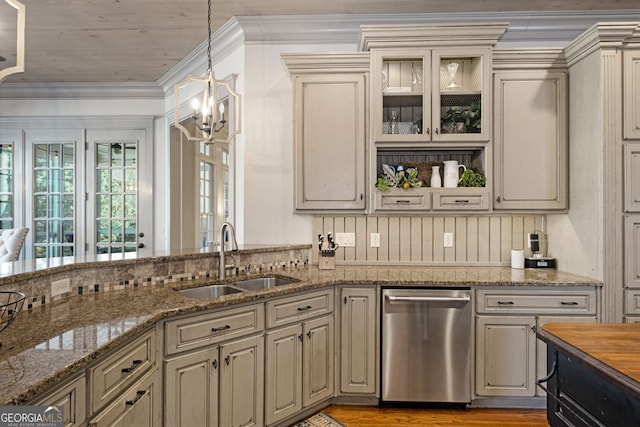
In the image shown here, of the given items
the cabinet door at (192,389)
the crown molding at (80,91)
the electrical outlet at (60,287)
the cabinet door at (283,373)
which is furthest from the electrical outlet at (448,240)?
the crown molding at (80,91)

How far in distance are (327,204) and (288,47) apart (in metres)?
1.45

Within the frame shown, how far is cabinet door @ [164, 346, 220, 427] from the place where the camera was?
1730 mm

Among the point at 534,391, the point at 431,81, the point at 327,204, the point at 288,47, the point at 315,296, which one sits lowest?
the point at 534,391

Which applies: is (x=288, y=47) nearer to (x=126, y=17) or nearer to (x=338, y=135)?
(x=338, y=135)

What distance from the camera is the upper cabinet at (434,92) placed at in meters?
2.79

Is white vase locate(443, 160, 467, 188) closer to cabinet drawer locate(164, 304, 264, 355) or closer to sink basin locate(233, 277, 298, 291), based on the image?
sink basin locate(233, 277, 298, 291)

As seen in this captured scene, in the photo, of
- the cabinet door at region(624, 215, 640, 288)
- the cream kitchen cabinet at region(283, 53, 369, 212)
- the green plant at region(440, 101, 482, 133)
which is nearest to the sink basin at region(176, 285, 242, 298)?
the cream kitchen cabinet at region(283, 53, 369, 212)

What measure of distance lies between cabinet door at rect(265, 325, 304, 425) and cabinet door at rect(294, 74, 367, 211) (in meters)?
1.04

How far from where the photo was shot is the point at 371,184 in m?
2.86

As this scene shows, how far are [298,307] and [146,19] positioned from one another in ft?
8.94

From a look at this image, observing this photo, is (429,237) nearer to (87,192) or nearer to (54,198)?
(87,192)

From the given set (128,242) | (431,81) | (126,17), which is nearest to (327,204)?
(431,81)

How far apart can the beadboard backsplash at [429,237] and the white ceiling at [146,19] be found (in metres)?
1.69

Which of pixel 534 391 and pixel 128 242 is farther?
pixel 128 242
